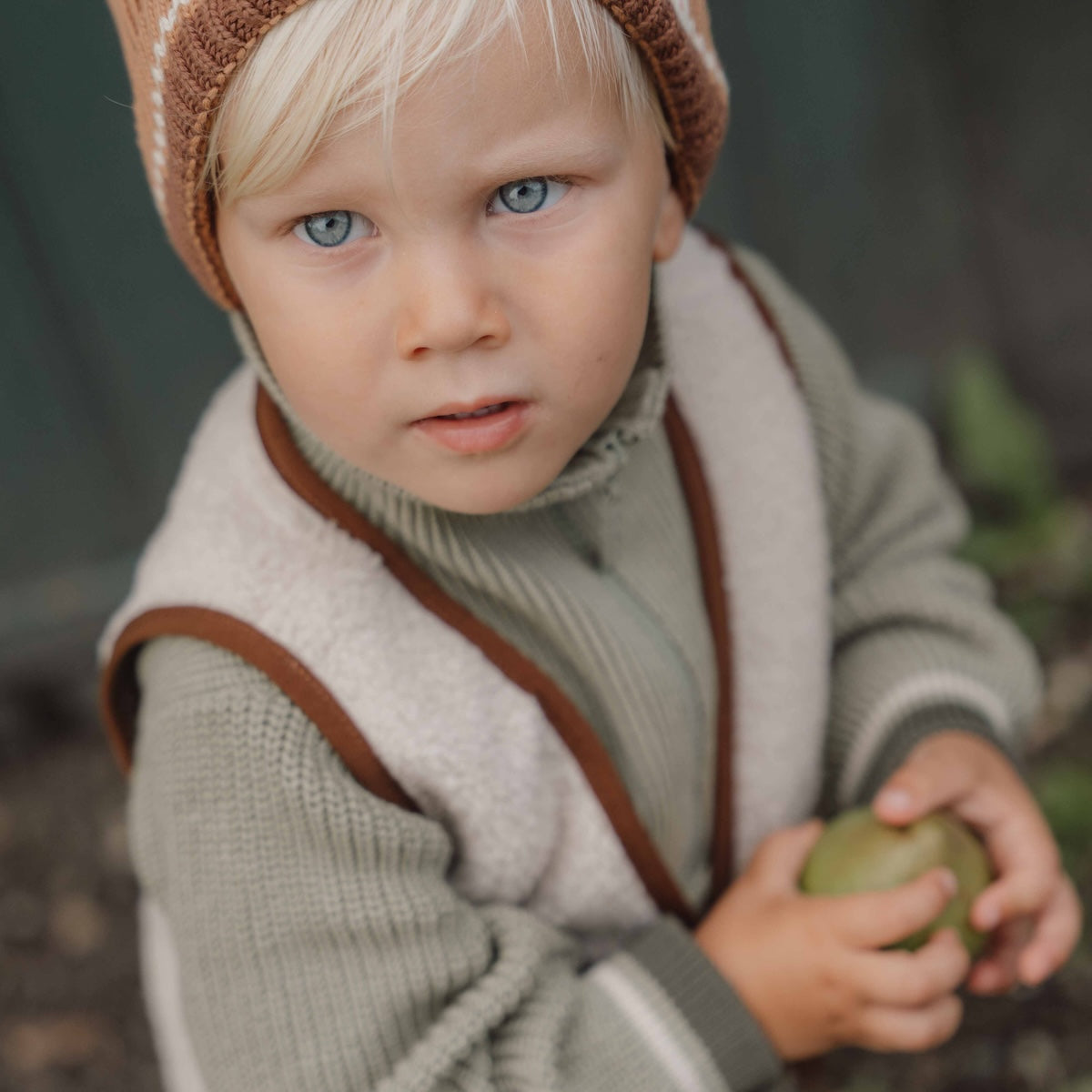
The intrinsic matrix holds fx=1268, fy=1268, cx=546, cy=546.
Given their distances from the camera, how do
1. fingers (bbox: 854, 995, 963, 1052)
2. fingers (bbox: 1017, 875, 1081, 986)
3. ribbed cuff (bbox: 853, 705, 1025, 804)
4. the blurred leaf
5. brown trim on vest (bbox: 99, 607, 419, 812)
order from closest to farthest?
brown trim on vest (bbox: 99, 607, 419, 812) < fingers (bbox: 854, 995, 963, 1052) < fingers (bbox: 1017, 875, 1081, 986) < ribbed cuff (bbox: 853, 705, 1025, 804) < the blurred leaf

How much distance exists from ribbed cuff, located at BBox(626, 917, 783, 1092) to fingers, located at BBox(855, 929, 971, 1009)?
4.6 inches

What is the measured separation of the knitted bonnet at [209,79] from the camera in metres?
0.94

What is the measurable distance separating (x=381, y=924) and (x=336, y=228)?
587mm

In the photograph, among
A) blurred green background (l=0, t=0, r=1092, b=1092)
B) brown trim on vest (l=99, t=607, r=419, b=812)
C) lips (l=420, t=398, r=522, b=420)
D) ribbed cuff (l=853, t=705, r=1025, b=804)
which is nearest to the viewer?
lips (l=420, t=398, r=522, b=420)

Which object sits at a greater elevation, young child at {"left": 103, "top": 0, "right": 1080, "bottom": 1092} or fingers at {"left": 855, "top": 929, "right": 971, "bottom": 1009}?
young child at {"left": 103, "top": 0, "right": 1080, "bottom": 1092}

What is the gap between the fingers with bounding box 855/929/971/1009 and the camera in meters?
1.21

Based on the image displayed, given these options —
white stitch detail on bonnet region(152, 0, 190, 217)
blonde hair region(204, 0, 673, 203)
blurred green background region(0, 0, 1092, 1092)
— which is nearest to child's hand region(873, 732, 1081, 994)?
blurred green background region(0, 0, 1092, 1092)

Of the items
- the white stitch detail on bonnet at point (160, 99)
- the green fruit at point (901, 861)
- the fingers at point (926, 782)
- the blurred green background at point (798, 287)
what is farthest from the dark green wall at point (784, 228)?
the green fruit at point (901, 861)

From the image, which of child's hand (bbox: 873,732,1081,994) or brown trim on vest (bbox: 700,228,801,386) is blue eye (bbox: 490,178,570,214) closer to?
brown trim on vest (bbox: 700,228,801,386)

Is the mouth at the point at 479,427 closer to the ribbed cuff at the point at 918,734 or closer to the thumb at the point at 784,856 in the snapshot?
the thumb at the point at 784,856

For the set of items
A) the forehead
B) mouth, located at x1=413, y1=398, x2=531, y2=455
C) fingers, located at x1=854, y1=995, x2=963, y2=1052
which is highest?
the forehead

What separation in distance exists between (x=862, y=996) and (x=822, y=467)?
23.7 inches

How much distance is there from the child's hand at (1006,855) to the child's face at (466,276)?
569 mm

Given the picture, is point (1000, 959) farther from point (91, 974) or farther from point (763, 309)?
point (91, 974)
